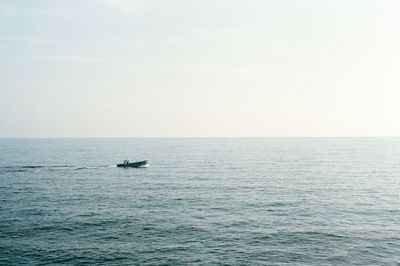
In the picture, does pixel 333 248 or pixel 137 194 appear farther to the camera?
pixel 137 194

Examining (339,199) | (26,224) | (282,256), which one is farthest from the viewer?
(339,199)

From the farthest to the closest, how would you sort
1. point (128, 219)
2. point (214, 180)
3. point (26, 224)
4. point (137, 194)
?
1. point (214, 180)
2. point (137, 194)
3. point (128, 219)
4. point (26, 224)

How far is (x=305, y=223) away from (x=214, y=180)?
1547 inches

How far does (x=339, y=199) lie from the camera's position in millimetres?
60219

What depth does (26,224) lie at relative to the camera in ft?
145

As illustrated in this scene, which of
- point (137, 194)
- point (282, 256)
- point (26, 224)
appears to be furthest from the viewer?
point (137, 194)

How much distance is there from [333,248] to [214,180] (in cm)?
4788

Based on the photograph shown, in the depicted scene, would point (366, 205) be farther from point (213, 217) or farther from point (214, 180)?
point (214, 180)

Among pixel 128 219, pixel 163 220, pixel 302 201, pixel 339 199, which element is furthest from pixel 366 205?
pixel 128 219

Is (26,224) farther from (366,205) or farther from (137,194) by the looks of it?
(366,205)

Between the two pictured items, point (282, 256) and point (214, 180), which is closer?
point (282, 256)

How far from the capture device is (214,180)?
3250 inches

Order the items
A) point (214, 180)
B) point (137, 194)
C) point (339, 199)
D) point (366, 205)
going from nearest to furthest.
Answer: point (366, 205)
point (339, 199)
point (137, 194)
point (214, 180)

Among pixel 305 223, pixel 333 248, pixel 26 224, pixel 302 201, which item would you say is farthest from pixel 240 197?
pixel 26 224
